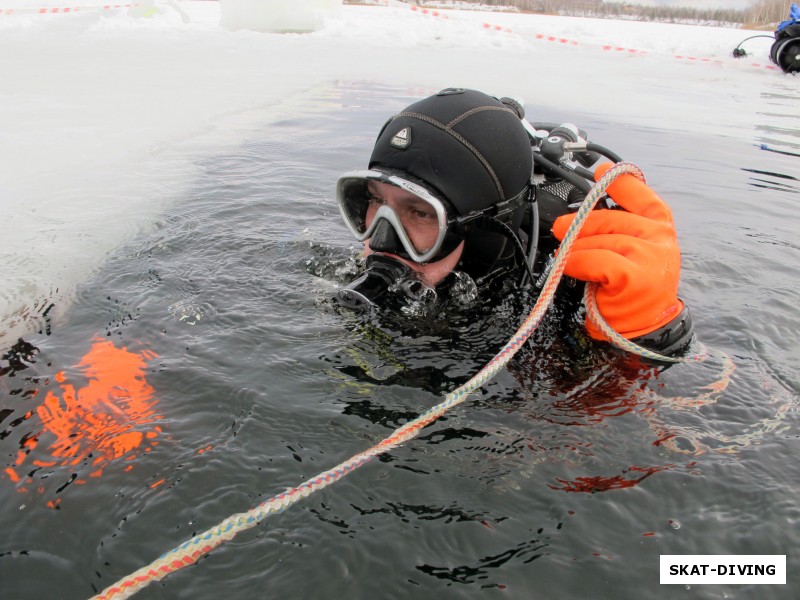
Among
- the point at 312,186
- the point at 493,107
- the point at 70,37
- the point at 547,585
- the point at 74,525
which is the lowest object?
the point at 547,585

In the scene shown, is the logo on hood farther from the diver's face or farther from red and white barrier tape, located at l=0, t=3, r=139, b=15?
red and white barrier tape, located at l=0, t=3, r=139, b=15

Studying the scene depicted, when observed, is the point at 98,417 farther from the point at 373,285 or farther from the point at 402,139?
the point at 402,139

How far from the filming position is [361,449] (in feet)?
5.50

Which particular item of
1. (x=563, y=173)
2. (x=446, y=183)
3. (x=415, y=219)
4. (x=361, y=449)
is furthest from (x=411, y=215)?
(x=361, y=449)

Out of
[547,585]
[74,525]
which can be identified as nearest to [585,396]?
[547,585]

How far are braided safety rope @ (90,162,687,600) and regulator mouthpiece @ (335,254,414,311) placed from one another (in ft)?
2.12

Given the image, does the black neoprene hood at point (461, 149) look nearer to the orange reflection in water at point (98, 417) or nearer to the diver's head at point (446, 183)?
the diver's head at point (446, 183)

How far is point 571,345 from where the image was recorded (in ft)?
7.39

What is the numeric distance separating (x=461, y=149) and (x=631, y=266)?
0.83 m

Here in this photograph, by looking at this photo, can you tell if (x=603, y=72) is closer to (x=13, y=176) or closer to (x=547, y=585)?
(x=13, y=176)

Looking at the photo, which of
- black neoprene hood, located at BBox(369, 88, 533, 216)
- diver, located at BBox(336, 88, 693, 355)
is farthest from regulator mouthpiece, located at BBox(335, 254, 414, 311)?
black neoprene hood, located at BBox(369, 88, 533, 216)

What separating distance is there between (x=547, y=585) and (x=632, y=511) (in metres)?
0.36

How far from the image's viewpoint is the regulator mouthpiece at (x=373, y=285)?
231 cm

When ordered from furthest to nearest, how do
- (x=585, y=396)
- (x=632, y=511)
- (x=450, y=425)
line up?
(x=585, y=396)
(x=450, y=425)
(x=632, y=511)
